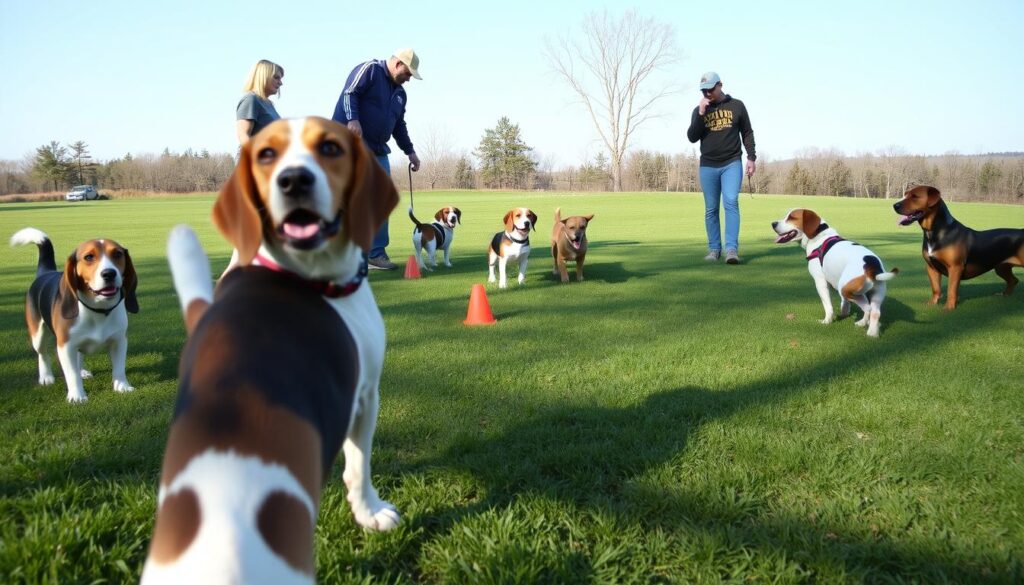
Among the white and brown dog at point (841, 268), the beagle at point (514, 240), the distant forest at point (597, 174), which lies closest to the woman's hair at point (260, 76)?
the beagle at point (514, 240)

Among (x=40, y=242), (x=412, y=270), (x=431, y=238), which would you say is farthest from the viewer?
(x=431, y=238)

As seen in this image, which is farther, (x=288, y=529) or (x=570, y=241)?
(x=570, y=241)

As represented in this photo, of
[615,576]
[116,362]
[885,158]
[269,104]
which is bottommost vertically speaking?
[615,576]

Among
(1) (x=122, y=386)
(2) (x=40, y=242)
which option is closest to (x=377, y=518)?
(1) (x=122, y=386)

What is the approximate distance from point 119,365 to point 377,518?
2812 mm

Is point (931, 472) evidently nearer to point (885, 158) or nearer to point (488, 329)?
point (488, 329)

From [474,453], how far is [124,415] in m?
2.17

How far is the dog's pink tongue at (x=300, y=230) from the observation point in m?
1.84

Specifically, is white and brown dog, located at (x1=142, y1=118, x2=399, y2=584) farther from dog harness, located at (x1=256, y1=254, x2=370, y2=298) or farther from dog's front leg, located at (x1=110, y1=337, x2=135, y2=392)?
dog's front leg, located at (x1=110, y1=337, x2=135, y2=392)

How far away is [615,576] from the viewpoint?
2.08 meters

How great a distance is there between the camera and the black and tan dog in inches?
262

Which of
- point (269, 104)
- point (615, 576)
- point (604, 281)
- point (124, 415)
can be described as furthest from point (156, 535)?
point (604, 281)

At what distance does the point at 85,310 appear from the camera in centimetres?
393

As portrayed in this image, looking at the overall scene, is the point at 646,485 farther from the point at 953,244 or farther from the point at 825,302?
the point at 953,244
